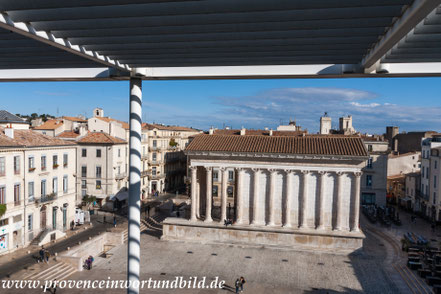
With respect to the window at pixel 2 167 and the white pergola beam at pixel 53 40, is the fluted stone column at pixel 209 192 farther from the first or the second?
Answer: the white pergola beam at pixel 53 40

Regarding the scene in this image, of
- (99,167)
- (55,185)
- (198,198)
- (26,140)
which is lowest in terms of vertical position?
(198,198)

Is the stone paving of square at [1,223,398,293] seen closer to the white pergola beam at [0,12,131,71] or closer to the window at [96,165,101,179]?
the window at [96,165,101,179]

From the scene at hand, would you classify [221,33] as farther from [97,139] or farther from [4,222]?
[97,139]

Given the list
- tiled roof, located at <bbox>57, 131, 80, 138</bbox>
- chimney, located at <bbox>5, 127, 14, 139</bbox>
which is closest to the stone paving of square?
chimney, located at <bbox>5, 127, 14, 139</bbox>

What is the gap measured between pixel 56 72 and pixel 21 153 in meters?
25.5

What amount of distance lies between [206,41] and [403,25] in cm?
235

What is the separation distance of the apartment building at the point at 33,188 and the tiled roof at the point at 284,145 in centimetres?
1234

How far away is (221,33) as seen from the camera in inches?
174

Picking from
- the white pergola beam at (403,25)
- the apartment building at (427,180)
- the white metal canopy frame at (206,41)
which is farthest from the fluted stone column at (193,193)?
the apartment building at (427,180)

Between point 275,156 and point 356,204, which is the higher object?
point 275,156

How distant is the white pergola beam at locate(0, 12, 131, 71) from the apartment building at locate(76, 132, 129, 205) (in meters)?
39.2

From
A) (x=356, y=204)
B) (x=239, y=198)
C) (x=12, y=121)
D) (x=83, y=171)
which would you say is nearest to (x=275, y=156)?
(x=239, y=198)

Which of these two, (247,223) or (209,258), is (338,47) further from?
(247,223)

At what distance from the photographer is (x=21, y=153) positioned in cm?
2817
